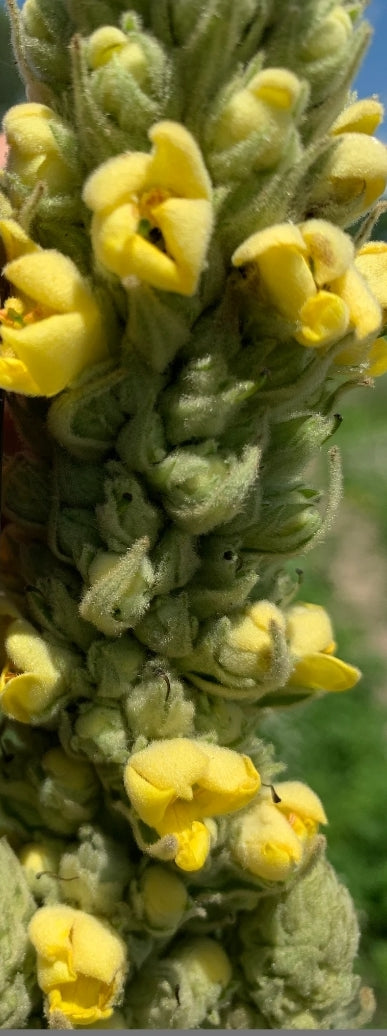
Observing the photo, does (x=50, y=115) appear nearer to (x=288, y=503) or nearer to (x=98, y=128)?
(x=98, y=128)

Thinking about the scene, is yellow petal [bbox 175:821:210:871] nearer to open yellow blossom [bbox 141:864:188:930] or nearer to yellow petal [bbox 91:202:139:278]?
open yellow blossom [bbox 141:864:188:930]

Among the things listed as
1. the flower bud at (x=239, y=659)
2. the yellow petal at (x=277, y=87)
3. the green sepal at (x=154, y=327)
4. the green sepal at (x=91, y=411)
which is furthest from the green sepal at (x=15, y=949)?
the yellow petal at (x=277, y=87)

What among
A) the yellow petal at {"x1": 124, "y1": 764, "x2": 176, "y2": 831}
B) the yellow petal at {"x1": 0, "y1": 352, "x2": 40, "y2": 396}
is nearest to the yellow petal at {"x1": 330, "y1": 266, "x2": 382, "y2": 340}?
the yellow petal at {"x1": 0, "y1": 352, "x2": 40, "y2": 396}

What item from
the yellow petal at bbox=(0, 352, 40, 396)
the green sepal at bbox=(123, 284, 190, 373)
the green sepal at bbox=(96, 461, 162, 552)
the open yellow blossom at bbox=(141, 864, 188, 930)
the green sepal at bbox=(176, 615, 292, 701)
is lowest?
the open yellow blossom at bbox=(141, 864, 188, 930)

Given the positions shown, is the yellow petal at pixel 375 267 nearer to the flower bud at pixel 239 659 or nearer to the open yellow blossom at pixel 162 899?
the flower bud at pixel 239 659

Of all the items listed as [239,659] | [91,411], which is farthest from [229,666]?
[91,411]

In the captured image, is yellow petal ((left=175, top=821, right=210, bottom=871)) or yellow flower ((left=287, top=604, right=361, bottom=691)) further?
yellow flower ((left=287, top=604, right=361, bottom=691))
